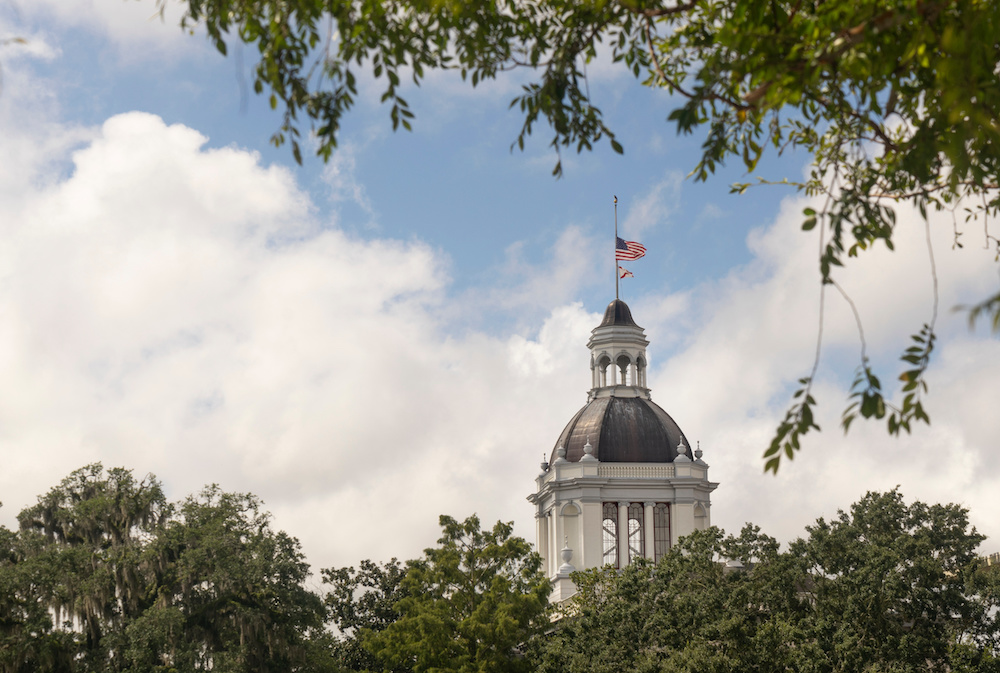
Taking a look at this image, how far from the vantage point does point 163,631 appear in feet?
126

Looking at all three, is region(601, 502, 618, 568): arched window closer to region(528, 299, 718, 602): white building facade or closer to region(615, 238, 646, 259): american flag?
region(528, 299, 718, 602): white building facade

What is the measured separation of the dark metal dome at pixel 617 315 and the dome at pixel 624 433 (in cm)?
457

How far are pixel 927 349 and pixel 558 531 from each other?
5434 cm

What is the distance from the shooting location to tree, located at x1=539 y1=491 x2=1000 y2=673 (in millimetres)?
34562

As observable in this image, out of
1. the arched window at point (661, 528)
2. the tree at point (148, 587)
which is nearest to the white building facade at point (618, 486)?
the arched window at point (661, 528)

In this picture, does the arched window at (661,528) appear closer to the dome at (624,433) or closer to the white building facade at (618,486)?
the white building facade at (618,486)

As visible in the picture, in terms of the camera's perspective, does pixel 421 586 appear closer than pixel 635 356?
Yes

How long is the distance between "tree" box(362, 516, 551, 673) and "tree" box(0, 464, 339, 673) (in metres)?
3.53

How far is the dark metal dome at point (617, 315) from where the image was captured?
69250 mm

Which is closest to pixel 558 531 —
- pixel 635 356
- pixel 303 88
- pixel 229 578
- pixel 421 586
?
pixel 635 356

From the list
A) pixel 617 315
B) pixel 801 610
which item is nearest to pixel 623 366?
pixel 617 315

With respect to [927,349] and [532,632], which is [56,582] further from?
[927,349]

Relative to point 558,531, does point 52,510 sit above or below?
below

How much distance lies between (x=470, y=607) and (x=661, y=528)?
21043 millimetres
